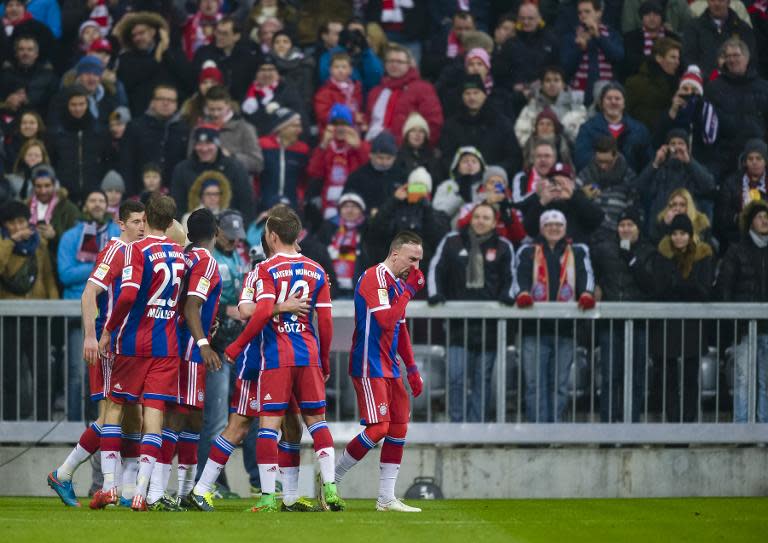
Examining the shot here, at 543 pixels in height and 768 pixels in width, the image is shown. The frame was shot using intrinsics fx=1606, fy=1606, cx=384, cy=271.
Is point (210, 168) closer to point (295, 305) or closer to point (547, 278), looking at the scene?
point (547, 278)

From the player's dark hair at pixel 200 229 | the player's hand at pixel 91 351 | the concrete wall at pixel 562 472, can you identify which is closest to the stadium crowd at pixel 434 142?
the concrete wall at pixel 562 472

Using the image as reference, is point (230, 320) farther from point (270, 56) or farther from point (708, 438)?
point (270, 56)

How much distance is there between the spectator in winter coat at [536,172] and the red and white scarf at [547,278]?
1937 mm

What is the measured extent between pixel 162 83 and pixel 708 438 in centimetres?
778

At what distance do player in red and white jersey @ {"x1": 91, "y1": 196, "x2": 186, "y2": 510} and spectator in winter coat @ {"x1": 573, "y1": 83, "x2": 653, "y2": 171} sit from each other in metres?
7.69

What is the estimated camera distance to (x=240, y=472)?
589 inches

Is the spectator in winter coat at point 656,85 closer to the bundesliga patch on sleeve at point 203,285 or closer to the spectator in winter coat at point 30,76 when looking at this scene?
the spectator in winter coat at point 30,76

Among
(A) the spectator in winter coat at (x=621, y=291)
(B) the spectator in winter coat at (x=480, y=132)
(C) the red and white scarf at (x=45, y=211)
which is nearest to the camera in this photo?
(A) the spectator in winter coat at (x=621, y=291)

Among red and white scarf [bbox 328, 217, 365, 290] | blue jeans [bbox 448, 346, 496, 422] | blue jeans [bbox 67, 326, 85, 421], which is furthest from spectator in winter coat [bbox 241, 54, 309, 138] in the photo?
blue jeans [bbox 448, 346, 496, 422]

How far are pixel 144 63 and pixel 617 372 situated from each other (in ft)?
24.5

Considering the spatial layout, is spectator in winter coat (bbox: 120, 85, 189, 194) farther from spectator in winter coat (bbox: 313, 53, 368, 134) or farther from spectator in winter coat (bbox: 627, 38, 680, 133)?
spectator in winter coat (bbox: 627, 38, 680, 133)

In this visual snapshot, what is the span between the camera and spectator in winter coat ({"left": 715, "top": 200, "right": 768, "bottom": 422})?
14.9 metres

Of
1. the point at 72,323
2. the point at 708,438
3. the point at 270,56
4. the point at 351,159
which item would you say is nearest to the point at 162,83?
the point at 270,56

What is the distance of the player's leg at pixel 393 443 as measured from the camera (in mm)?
11852
